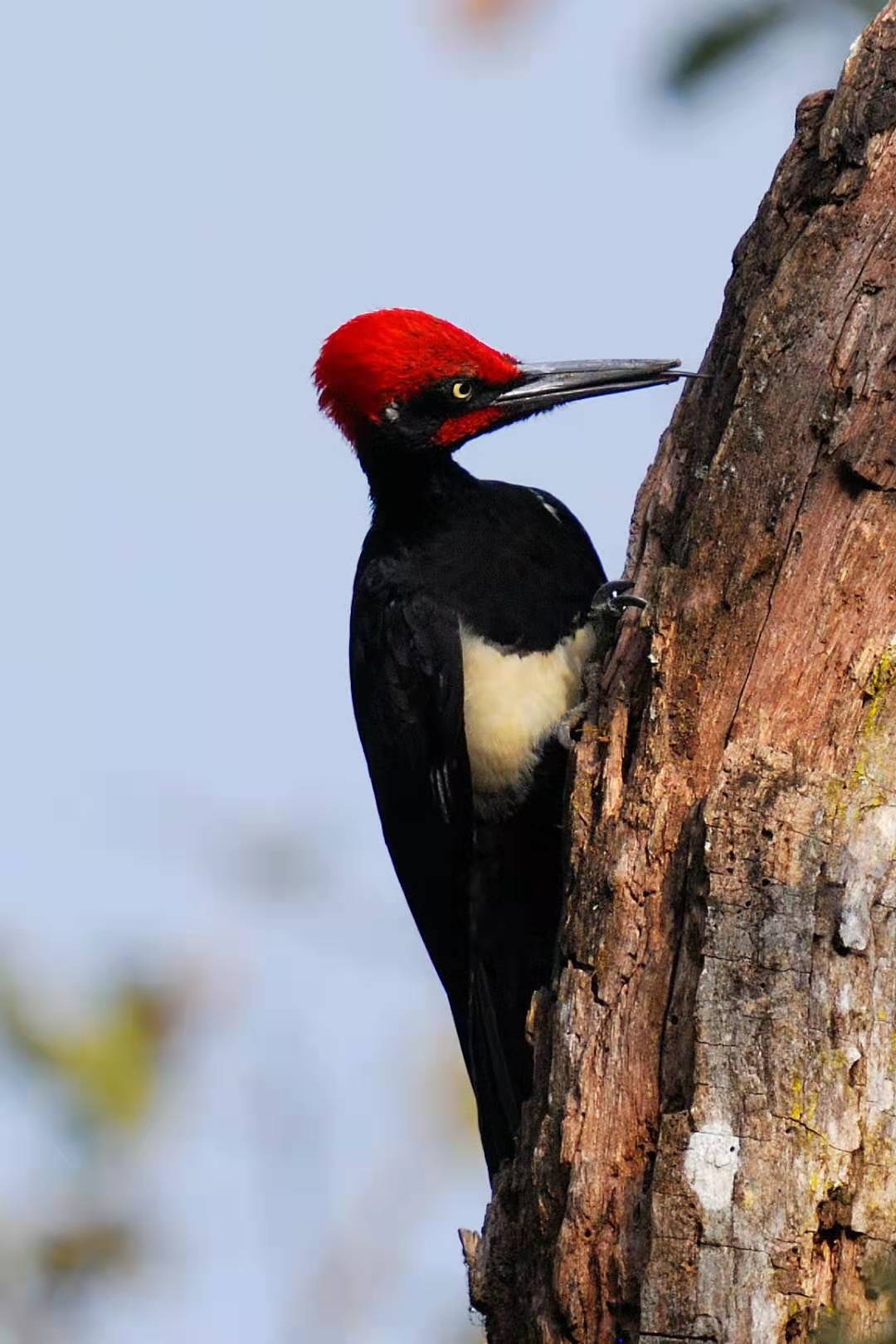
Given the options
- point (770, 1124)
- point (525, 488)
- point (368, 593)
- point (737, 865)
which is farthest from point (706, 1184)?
point (525, 488)

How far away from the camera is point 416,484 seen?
13.3ft

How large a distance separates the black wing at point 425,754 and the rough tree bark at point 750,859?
0.86m

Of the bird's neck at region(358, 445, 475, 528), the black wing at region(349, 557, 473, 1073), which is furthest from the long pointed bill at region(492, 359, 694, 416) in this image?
the black wing at region(349, 557, 473, 1073)

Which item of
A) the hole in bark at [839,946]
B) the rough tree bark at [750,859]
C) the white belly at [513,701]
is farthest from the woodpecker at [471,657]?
the hole in bark at [839,946]

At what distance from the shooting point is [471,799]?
3.81 meters

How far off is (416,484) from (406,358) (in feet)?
1.06

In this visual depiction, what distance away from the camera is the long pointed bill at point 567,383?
3.80 meters

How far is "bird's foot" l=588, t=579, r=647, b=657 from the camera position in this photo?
10.1 ft

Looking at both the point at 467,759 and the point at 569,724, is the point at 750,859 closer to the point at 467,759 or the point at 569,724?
the point at 569,724

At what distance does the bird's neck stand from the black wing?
18 centimetres

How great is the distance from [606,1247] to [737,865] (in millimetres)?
604

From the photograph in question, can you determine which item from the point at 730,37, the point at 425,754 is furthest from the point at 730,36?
the point at 425,754

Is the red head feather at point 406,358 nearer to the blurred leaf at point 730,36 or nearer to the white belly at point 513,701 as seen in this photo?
the white belly at point 513,701

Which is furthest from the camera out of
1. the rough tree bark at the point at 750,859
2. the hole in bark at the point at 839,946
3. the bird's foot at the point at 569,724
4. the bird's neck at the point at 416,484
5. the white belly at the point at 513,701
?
the bird's neck at the point at 416,484
